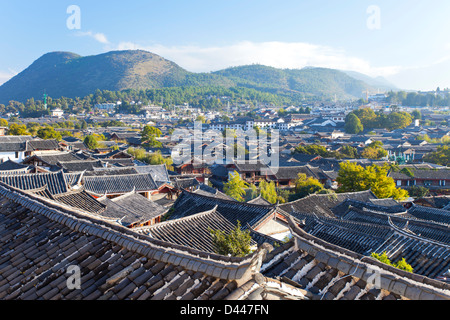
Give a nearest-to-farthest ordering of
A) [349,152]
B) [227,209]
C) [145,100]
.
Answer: [227,209] < [349,152] < [145,100]

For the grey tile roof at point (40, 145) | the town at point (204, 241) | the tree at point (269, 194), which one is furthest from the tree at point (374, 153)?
the grey tile roof at point (40, 145)

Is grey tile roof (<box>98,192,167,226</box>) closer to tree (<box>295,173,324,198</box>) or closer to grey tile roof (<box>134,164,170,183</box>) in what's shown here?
grey tile roof (<box>134,164,170,183</box>)

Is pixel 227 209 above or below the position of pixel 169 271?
below

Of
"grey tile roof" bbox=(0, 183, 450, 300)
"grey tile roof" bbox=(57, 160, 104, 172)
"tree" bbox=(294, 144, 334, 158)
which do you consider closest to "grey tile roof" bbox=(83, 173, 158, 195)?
"grey tile roof" bbox=(57, 160, 104, 172)

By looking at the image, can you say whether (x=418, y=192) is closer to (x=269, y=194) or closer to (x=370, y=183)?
(x=370, y=183)

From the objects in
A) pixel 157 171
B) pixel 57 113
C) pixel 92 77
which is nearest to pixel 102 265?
pixel 157 171

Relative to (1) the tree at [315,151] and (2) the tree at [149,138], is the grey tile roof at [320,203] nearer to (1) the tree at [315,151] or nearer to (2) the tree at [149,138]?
(1) the tree at [315,151]
